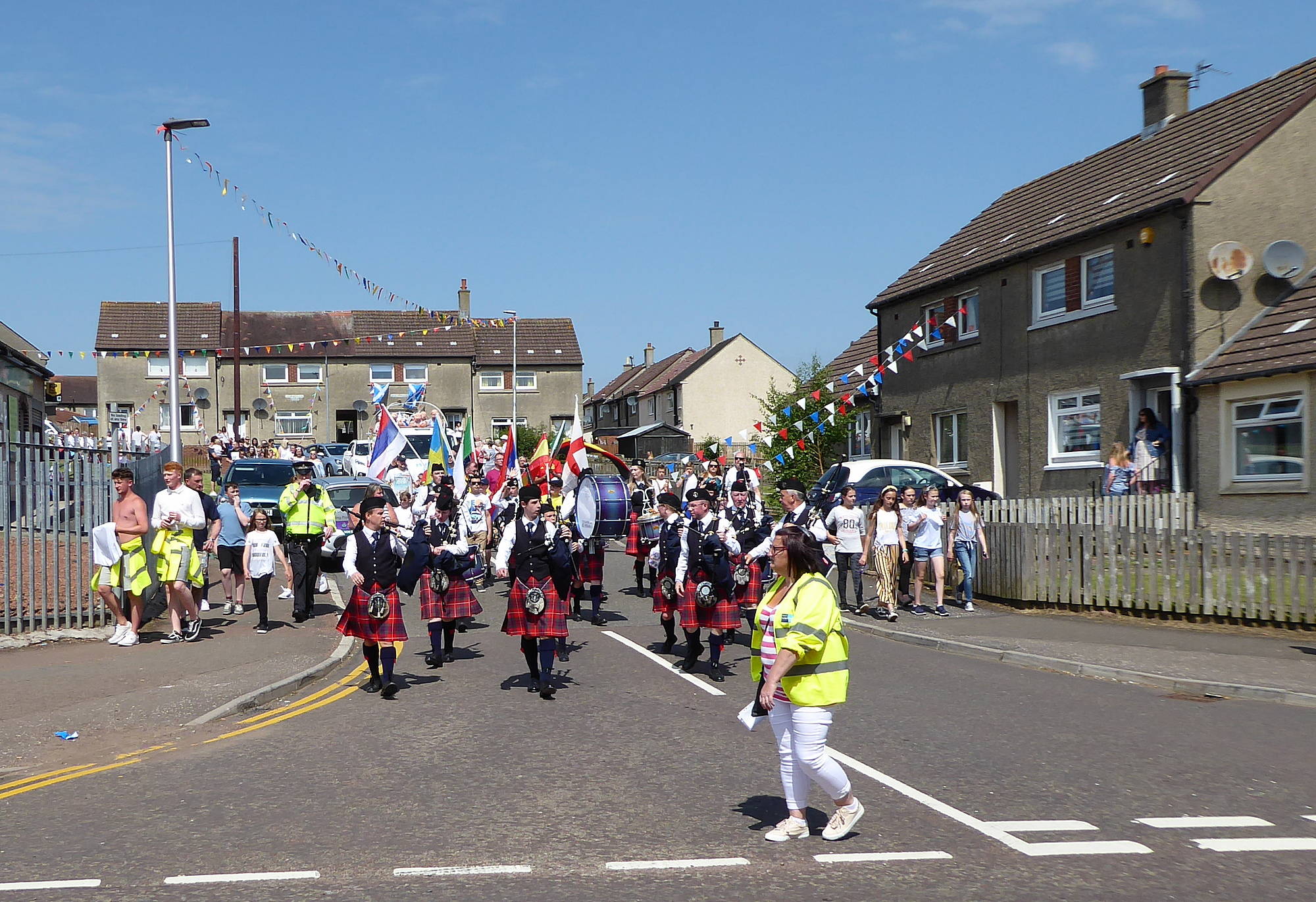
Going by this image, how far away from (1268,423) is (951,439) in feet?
30.2

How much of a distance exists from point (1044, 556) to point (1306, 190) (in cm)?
830

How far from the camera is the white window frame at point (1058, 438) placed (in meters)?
20.7

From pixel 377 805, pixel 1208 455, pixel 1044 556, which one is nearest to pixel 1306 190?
pixel 1208 455

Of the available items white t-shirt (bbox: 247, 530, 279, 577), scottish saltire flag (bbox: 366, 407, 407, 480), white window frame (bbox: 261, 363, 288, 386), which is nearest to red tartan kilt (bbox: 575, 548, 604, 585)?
white t-shirt (bbox: 247, 530, 279, 577)

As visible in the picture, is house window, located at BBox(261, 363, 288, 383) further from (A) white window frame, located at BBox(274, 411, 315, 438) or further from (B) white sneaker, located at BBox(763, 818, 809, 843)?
(B) white sneaker, located at BBox(763, 818, 809, 843)

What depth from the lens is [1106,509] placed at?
56.6 ft

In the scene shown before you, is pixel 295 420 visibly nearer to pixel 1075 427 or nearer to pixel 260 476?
pixel 260 476

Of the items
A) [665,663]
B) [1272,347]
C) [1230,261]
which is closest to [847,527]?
[665,663]

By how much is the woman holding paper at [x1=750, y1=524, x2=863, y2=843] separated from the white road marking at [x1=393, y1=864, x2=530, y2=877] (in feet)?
4.26

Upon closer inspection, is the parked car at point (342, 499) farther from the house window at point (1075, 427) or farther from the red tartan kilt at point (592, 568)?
the house window at point (1075, 427)

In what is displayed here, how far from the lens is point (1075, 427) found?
2134 cm

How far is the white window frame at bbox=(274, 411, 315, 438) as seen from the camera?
5922 centimetres

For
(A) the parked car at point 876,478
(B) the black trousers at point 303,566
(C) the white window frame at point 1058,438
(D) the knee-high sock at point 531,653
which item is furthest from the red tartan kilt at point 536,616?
(C) the white window frame at point 1058,438

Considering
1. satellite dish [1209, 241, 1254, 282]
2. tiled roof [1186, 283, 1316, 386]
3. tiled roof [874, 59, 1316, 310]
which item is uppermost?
tiled roof [874, 59, 1316, 310]
